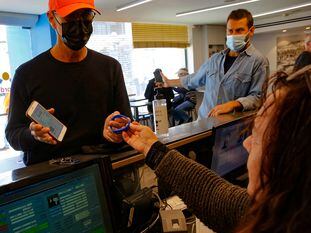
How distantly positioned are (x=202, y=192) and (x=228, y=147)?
0.63 m

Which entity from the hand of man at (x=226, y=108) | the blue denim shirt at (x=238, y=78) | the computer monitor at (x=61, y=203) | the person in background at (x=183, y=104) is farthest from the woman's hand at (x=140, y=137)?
the person in background at (x=183, y=104)

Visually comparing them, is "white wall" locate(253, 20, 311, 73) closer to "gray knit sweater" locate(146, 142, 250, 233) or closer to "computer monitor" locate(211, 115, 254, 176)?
"computer monitor" locate(211, 115, 254, 176)

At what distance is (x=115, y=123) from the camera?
3.46 feet

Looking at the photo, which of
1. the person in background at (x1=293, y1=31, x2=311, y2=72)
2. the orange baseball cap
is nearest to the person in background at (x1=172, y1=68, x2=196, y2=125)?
the person in background at (x1=293, y1=31, x2=311, y2=72)

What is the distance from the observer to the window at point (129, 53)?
7.23 m

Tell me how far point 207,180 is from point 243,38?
4.72ft

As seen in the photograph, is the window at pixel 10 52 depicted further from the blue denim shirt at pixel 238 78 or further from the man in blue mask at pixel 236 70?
the blue denim shirt at pixel 238 78

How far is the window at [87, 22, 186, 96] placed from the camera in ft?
23.7

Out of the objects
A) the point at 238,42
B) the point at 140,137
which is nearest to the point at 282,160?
the point at 140,137

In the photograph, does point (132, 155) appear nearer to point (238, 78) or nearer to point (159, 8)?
point (238, 78)

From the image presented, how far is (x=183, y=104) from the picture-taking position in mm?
7336

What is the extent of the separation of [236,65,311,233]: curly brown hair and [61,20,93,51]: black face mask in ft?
3.17

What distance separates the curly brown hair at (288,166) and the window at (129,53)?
21.7ft

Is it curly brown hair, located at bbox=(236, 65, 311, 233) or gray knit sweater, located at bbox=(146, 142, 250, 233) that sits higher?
curly brown hair, located at bbox=(236, 65, 311, 233)
